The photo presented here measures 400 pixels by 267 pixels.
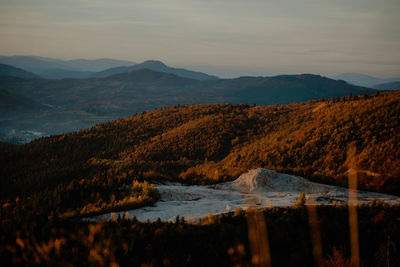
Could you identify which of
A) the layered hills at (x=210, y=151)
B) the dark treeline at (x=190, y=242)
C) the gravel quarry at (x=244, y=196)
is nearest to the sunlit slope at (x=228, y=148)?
the layered hills at (x=210, y=151)

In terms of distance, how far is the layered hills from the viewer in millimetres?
13031

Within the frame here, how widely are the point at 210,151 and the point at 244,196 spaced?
24.3 meters

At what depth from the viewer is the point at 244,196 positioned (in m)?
10.9

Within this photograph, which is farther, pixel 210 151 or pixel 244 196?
pixel 210 151

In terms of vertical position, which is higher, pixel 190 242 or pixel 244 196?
pixel 190 242

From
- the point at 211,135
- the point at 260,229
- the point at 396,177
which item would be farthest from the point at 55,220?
the point at 211,135

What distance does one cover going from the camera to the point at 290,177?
12.8 metres

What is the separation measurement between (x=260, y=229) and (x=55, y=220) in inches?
202

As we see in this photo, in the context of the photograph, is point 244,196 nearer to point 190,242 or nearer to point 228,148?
point 190,242

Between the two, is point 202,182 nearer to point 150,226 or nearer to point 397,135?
point 150,226

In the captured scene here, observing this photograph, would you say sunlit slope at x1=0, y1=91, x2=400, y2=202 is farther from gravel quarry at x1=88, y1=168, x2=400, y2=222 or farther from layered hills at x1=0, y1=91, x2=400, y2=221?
gravel quarry at x1=88, y1=168, x2=400, y2=222

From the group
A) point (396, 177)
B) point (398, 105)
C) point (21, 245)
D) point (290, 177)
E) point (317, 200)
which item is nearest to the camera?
point (21, 245)

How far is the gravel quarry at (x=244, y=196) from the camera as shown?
8.42 metres

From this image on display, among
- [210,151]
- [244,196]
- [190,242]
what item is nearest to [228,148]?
[210,151]
